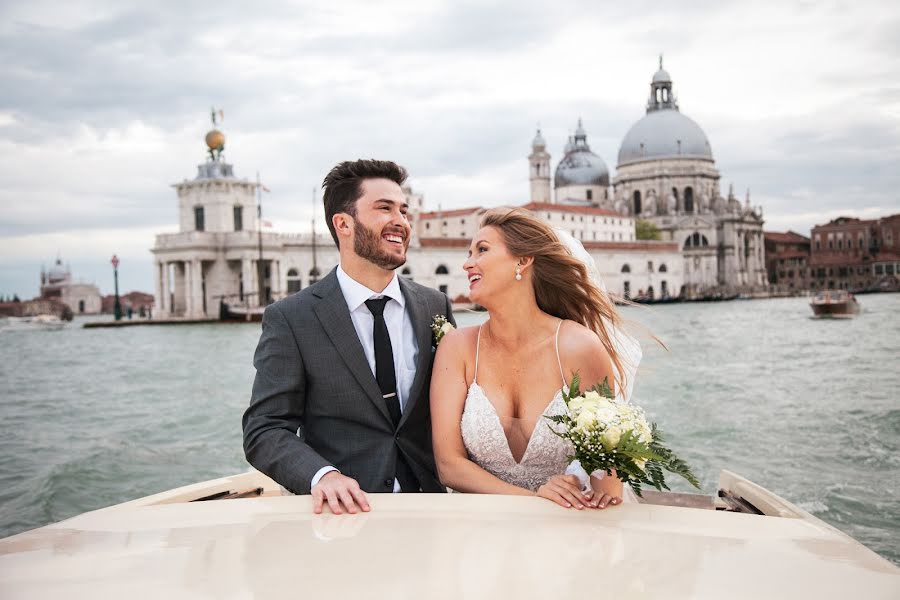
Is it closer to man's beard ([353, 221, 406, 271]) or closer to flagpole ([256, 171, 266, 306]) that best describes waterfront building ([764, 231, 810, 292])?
flagpole ([256, 171, 266, 306])

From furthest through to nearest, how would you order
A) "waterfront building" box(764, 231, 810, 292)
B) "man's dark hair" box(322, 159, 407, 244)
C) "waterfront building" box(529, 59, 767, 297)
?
"waterfront building" box(764, 231, 810, 292), "waterfront building" box(529, 59, 767, 297), "man's dark hair" box(322, 159, 407, 244)

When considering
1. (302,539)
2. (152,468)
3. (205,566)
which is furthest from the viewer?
(152,468)

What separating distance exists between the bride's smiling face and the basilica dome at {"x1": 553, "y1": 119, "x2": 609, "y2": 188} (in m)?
77.8

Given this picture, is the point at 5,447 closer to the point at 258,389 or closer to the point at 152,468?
the point at 152,468

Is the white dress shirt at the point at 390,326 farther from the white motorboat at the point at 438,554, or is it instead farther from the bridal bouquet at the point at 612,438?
the white motorboat at the point at 438,554

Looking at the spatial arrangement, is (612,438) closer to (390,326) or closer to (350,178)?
(390,326)

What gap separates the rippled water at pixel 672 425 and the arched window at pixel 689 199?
2213 inches

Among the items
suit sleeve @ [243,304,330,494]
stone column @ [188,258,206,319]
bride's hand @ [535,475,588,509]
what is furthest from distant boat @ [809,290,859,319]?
bride's hand @ [535,475,588,509]

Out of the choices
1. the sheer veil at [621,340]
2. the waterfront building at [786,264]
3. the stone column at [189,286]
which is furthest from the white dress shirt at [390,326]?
the waterfront building at [786,264]

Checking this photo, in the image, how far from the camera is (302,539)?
1.54 metres

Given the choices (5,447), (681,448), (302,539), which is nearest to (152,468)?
(5,447)

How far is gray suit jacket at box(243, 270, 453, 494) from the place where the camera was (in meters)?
2.62

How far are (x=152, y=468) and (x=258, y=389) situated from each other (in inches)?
254

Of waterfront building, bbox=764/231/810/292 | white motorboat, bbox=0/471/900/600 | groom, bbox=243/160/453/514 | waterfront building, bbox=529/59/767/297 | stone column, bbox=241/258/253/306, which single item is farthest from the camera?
waterfront building, bbox=764/231/810/292
